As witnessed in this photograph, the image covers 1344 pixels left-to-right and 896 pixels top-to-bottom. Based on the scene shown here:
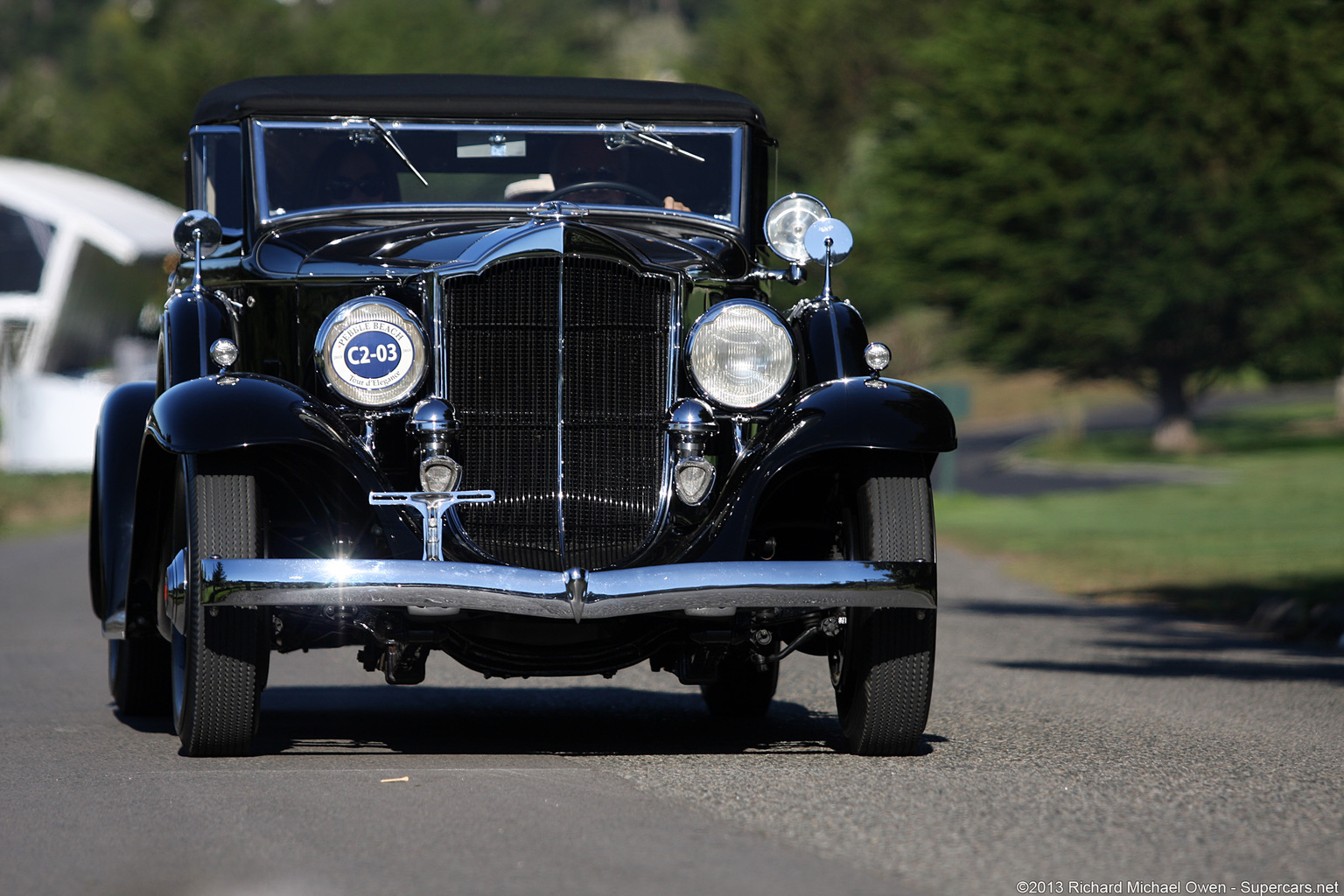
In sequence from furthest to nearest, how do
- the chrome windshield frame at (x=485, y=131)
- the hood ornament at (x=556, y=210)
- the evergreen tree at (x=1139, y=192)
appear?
the evergreen tree at (x=1139, y=192)
the chrome windshield frame at (x=485, y=131)
the hood ornament at (x=556, y=210)

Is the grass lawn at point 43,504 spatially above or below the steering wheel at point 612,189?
below

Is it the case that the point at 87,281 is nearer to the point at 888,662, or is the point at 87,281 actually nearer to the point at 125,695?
the point at 125,695

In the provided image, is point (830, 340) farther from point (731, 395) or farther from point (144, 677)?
point (144, 677)


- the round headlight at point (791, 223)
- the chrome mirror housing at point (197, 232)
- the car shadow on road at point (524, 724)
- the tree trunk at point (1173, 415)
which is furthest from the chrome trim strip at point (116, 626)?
the tree trunk at point (1173, 415)

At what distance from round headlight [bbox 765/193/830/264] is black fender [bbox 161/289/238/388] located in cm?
192

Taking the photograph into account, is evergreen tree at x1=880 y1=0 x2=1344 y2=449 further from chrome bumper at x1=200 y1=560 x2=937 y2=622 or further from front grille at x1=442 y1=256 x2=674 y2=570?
chrome bumper at x1=200 y1=560 x2=937 y2=622

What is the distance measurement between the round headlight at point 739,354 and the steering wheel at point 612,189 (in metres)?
1.22

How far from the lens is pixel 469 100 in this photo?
7031 millimetres

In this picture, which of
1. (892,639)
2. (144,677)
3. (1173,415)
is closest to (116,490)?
(144,677)

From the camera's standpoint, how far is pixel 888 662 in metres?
5.72

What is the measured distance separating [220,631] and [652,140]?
2716mm

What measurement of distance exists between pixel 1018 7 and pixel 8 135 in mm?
34811

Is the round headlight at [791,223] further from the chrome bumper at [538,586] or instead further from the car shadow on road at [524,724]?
the car shadow on road at [524,724]

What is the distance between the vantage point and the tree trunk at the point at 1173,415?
3856 centimetres
